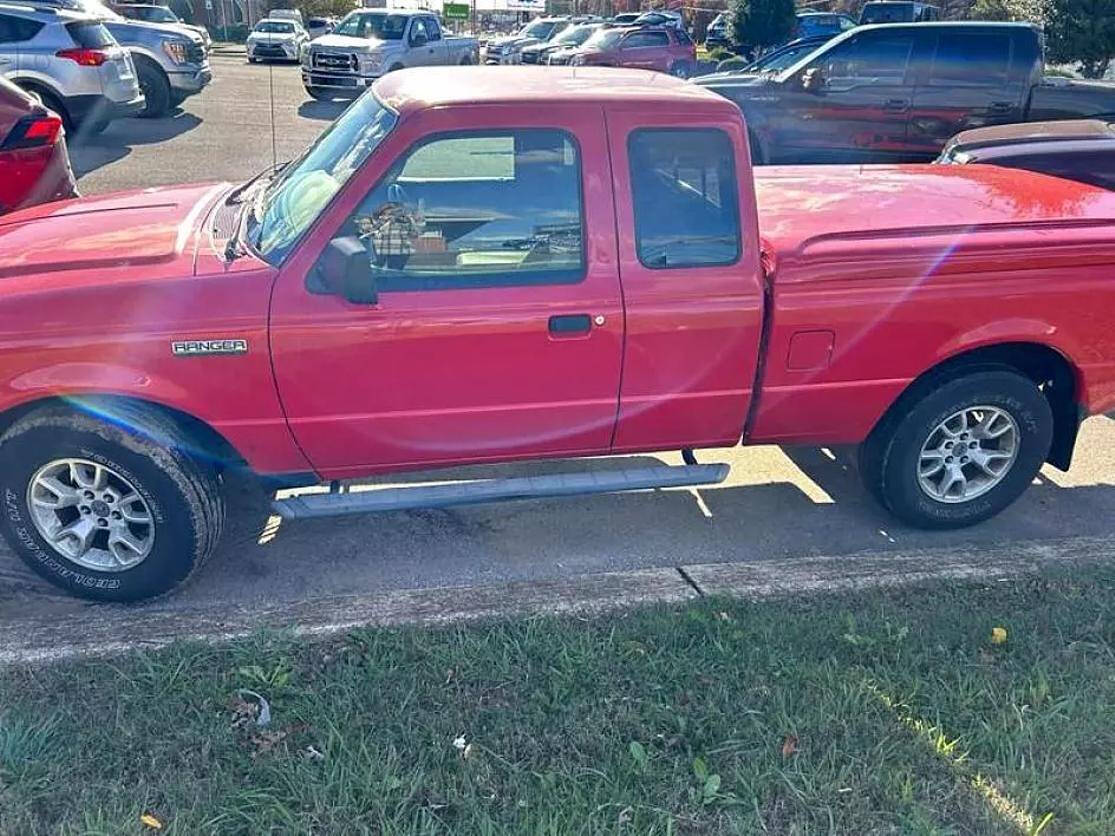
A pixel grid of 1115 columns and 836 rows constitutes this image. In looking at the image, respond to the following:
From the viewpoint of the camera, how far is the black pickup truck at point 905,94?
9805mm

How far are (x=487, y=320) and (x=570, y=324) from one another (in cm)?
31

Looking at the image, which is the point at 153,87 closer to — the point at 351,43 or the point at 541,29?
the point at 351,43

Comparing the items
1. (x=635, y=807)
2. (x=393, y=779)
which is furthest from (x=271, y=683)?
(x=635, y=807)

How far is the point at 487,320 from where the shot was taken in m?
3.33

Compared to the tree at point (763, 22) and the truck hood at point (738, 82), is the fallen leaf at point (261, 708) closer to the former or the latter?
the truck hood at point (738, 82)

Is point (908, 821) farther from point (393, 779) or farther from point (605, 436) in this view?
point (605, 436)

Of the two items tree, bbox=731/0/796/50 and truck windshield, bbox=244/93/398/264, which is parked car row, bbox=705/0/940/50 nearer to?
tree, bbox=731/0/796/50

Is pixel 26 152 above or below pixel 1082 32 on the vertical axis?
below

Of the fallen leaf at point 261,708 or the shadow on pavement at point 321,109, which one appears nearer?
the fallen leaf at point 261,708

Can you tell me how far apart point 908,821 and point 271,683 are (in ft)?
6.55

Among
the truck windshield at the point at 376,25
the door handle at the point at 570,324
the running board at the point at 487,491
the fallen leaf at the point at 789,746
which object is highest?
the truck windshield at the point at 376,25

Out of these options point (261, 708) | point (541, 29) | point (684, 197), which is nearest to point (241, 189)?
point (684, 197)

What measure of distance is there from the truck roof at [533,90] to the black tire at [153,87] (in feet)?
42.5

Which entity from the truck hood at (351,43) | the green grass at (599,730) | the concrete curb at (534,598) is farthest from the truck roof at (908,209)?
the truck hood at (351,43)
